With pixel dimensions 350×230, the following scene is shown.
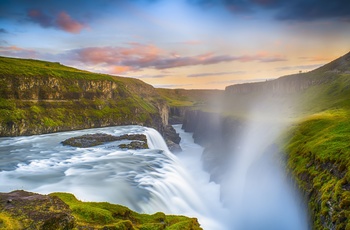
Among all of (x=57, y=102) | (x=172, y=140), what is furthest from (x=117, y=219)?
(x=172, y=140)

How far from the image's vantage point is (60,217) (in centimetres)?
1197

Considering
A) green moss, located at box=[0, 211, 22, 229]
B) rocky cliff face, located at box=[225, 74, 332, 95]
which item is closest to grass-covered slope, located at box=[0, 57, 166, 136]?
green moss, located at box=[0, 211, 22, 229]

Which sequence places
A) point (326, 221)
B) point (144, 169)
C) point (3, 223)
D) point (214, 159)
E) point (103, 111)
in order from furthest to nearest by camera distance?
point (103, 111) → point (214, 159) → point (144, 169) → point (326, 221) → point (3, 223)

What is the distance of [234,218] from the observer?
35.9 m

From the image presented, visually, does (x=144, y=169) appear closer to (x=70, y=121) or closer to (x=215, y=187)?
(x=215, y=187)

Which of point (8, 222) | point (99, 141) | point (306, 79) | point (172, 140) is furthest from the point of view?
point (306, 79)

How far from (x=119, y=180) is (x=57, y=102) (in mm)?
72615

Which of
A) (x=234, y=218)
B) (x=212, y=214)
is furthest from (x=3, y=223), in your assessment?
(x=234, y=218)

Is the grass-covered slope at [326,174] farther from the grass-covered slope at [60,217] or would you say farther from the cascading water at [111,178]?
the cascading water at [111,178]

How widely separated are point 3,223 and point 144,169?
25147 millimetres

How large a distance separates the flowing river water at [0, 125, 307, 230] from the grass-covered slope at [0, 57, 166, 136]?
1062 inches

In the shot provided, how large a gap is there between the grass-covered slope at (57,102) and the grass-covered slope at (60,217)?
213 ft

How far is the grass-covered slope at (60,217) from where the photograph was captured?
11.7 m

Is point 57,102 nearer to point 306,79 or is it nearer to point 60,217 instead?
point 60,217
